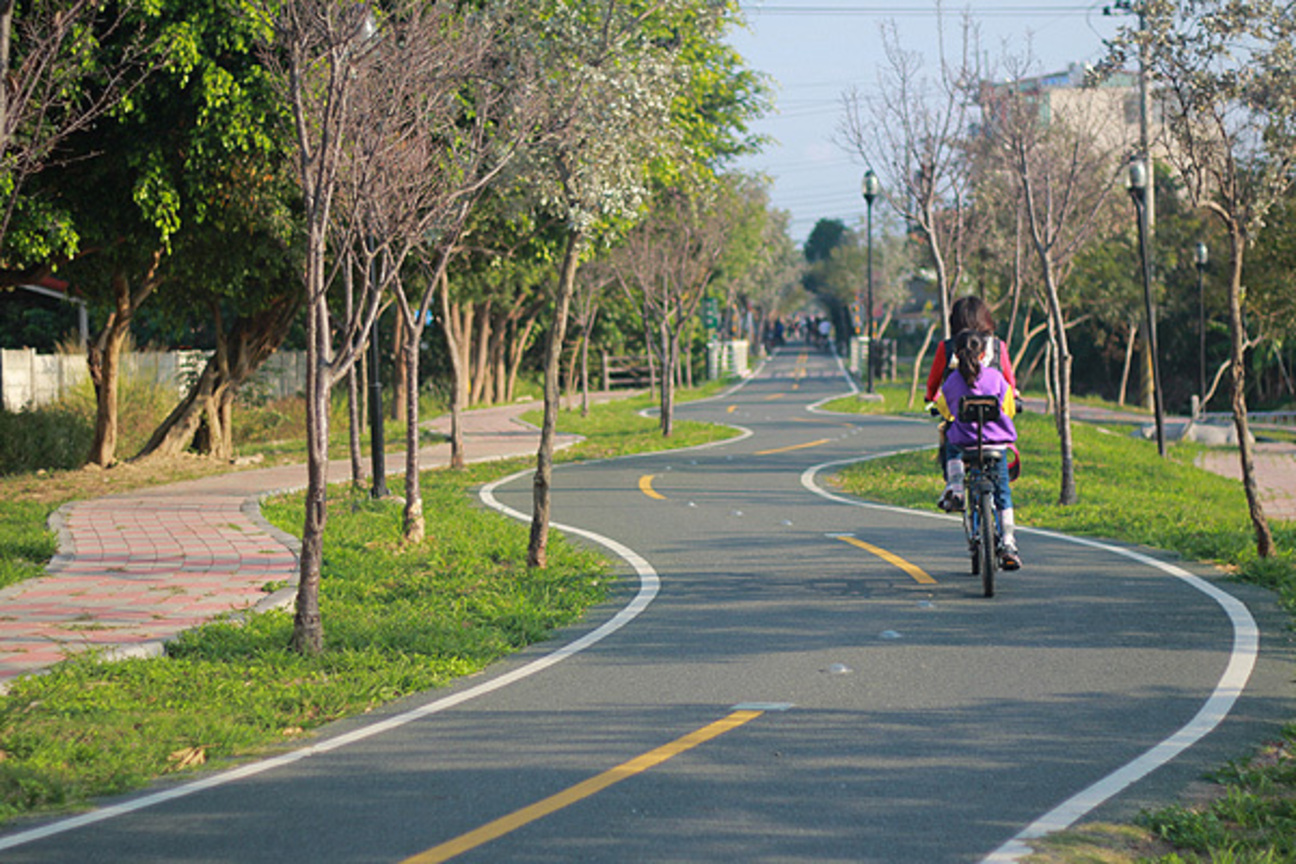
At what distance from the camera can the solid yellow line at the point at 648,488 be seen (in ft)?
57.3

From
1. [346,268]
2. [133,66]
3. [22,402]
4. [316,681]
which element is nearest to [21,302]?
[22,402]

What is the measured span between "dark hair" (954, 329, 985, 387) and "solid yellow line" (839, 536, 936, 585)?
5.48 ft

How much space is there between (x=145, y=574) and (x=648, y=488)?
8517 millimetres

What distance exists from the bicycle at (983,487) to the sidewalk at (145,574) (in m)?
5.11

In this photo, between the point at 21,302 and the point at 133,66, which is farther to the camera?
the point at 21,302

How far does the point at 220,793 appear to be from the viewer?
18.7 ft

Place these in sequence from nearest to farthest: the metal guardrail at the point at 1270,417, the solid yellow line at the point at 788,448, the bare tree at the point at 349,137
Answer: the bare tree at the point at 349,137
the solid yellow line at the point at 788,448
the metal guardrail at the point at 1270,417

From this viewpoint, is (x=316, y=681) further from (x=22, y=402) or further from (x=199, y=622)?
(x=22, y=402)

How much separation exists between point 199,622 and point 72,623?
0.83m

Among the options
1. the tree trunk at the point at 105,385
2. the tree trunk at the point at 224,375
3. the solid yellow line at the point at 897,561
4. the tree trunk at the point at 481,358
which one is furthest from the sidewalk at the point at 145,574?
the tree trunk at the point at 481,358

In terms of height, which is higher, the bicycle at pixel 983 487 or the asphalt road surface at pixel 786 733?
the bicycle at pixel 983 487

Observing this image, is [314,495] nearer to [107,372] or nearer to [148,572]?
[148,572]

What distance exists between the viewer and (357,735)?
662 centimetres

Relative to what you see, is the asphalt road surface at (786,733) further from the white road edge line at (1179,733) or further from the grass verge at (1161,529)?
the grass verge at (1161,529)
